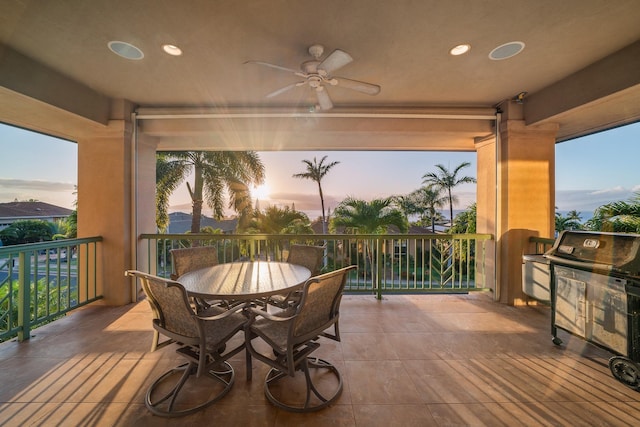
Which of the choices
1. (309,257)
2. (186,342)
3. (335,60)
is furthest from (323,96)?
(186,342)

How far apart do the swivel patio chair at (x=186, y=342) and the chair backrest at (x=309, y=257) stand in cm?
105

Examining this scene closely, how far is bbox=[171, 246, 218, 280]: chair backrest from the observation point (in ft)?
9.03

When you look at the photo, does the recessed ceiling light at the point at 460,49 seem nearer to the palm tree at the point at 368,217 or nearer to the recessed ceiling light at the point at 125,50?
the recessed ceiling light at the point at 125,50

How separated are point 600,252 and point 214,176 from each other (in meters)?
9.99

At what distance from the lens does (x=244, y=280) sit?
2.20m

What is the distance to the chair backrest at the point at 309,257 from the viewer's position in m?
2.86

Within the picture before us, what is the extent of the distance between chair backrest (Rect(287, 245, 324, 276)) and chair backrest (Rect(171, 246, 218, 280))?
98 centimetres

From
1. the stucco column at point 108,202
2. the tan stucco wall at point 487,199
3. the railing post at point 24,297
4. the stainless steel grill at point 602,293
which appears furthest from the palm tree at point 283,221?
the stainless steel grill at point 602,293

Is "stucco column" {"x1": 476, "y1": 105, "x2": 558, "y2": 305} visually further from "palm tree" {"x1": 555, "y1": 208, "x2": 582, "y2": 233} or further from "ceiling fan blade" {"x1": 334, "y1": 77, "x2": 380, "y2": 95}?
"palm tree" {"x1": 555, "y1": 208, "x2": 582, "y2": 233}

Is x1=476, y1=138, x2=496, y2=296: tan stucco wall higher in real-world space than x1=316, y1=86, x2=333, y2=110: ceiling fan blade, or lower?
lower

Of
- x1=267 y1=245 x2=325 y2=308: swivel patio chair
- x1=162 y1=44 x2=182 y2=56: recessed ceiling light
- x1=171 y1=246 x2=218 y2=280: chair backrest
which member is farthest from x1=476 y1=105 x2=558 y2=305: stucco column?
x1=162 y1=44 x2=182 y2=56: recessed ceiling light

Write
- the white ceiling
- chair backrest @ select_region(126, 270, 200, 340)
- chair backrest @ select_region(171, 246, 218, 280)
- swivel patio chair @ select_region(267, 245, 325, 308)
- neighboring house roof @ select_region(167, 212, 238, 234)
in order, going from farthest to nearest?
1. neighboring house roof @ select_region(167, 212, 238, 234)
2. swivel patio chair @ select_region(267, 245, 325, 308)
3. chair backrest @ select_region(171, 246, 218, 280)
4. the white ceiling
5. chair backrest @ select_region(126, 270, 200, 340)

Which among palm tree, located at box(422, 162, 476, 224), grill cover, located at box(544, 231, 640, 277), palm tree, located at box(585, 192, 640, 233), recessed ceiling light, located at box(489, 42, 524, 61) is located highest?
palm tree, located at box(422, 162, 476, 224)

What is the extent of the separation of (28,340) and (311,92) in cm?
420
